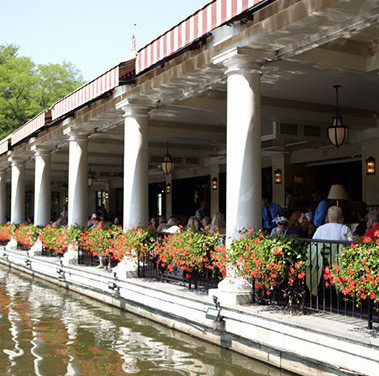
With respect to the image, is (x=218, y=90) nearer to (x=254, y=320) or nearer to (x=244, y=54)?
(x=244, y=54)

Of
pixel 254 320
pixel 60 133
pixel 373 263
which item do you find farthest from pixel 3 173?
pixel 373 263

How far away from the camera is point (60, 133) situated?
15.8m

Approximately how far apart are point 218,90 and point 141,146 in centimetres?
189

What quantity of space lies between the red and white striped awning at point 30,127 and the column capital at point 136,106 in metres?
4.79

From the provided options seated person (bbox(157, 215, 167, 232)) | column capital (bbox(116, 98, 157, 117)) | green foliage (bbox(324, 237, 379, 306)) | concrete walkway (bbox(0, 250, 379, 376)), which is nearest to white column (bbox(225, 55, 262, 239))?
concrete walkway (bbox(0, 250, 379, 376))

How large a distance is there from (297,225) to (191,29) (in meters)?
3.28

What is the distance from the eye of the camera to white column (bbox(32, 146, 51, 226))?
59.2 feet

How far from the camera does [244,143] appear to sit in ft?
26.5

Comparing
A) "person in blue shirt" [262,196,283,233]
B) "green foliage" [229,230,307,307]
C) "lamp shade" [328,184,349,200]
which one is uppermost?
"lamp shade" [328,184,349,200]

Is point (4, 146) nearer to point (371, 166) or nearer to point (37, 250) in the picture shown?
point (37, 250)

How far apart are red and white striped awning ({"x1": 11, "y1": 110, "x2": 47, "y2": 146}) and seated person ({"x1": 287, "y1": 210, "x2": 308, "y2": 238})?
9.15 m

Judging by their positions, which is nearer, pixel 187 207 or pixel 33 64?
pixel 187 207

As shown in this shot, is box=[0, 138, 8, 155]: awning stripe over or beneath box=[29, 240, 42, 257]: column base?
over

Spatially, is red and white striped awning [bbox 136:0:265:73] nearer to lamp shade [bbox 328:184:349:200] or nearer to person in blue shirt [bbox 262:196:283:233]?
person in blue shirt [bbox 262:196:283:233]
